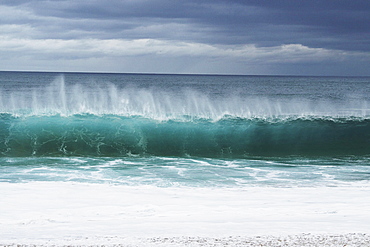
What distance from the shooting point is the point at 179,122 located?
2306cm

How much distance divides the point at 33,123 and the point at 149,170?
10784 mm

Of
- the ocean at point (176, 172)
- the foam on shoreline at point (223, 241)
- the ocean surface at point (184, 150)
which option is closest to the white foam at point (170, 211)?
the ocean at point (176, 172)

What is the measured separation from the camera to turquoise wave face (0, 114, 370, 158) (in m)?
17.9

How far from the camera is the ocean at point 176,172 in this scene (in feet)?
26.2

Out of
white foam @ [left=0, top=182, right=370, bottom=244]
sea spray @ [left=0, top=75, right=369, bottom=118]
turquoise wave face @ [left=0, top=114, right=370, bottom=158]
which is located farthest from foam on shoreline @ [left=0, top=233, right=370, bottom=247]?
sea spray @ [left=0, top=75, right=369, bottom=118]

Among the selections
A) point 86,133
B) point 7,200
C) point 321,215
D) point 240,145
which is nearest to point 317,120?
point 240,145

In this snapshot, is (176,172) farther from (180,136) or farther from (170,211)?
(180,136)

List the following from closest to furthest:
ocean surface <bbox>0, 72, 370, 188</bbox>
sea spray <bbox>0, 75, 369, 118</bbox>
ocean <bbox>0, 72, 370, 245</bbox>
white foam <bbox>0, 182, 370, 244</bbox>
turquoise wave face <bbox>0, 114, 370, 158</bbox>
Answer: white foam <bbox>0, 182, 370, 244</bbox> → ocean <bbox>0, 72, 370, 245</bbox> → ocean surface <bbox>0, 72, 370, 188</bbox> → turquoise wave face <bbox>0, 114, 370, 158</bbox> → sea spray <bbox>0, 75, 369, 118</bbox>

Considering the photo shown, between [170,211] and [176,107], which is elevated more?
[176,107]

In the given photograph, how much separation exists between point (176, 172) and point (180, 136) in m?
7.47

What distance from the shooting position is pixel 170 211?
8.71 meters

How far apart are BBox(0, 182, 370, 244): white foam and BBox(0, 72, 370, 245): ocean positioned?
2 centimetres

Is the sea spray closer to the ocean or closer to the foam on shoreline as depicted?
the ocean

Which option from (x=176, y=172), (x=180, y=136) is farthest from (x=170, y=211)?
(x=180, y=136)
